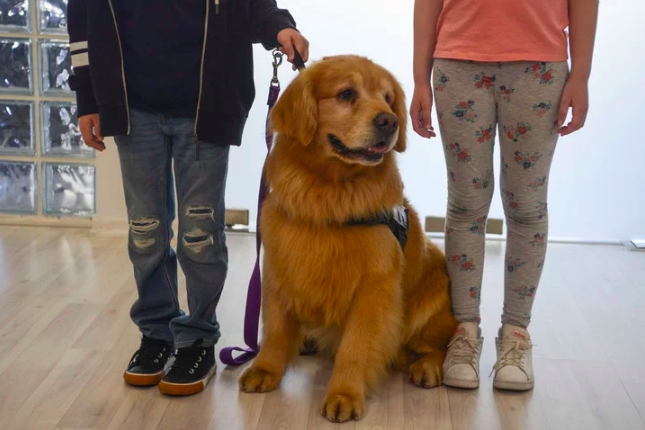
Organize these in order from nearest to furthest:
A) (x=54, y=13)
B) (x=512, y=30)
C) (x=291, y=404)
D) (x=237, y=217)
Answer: (x=512, y=30) < (x=291, y=404) < (x=54, y=13) < (x=237, y=217)

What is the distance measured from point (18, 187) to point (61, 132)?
35 centimetres

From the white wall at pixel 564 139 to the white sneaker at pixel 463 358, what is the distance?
1.57 metres

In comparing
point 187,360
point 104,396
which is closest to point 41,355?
point 104,396

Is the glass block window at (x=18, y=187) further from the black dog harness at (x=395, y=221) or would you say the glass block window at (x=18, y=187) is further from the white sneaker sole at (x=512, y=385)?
the white sneaker sole at (x=512, y=385)

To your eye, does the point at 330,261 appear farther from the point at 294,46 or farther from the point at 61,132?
the point at 61,132

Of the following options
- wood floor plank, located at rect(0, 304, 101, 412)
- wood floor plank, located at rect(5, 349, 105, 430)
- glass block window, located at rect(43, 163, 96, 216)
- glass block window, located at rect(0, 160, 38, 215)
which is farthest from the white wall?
wood floor plank, located at rect(5, 349, 105, 430)

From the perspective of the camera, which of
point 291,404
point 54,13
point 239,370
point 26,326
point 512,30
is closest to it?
point 512,30

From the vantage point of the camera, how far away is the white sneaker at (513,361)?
2137mm

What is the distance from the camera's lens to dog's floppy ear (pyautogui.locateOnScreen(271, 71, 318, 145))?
6.56 ft

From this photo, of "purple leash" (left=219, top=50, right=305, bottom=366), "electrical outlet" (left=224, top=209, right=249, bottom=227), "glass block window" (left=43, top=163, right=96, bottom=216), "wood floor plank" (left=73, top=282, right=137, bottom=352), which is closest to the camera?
"purple leash" (left=219, top=50, right=305, bottom=366)

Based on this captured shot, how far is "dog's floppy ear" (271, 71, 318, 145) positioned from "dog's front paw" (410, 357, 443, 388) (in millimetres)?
726

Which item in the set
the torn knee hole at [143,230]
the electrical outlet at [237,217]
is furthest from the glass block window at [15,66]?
the torn knee hole at [143,230]

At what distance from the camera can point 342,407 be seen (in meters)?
1.92

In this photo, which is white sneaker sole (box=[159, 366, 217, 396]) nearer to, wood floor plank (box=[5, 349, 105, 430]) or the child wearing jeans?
wood floor plank (box=[5, 349, 105, 430])
